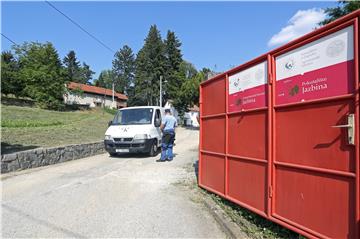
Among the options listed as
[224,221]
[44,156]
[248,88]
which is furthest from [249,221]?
[44,156]

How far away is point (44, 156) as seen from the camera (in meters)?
12.1

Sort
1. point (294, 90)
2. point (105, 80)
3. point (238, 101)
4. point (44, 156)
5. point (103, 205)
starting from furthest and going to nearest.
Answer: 1. point (105, 80)
2. point (44, 156)
3. point (103, 205)
4. point (238, 101)
5. point (294, 90)

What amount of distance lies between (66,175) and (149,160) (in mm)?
3680

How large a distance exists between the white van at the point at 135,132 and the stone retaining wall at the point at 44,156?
1149 millimetres

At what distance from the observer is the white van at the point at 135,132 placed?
44.6 ft

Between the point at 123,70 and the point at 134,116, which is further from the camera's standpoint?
the point at 123,70

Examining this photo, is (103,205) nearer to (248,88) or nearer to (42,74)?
(248,88)

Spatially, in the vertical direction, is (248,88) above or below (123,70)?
below

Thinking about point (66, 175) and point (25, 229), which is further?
point (66, 175)

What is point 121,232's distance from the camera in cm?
513

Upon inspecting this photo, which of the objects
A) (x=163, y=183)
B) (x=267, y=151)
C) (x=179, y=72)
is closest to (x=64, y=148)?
(x=163, y=183)

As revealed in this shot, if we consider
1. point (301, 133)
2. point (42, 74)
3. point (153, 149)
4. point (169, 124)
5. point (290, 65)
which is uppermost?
point (42, 74)

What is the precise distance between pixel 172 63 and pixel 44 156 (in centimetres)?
6422

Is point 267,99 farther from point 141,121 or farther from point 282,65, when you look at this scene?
point 141,121
